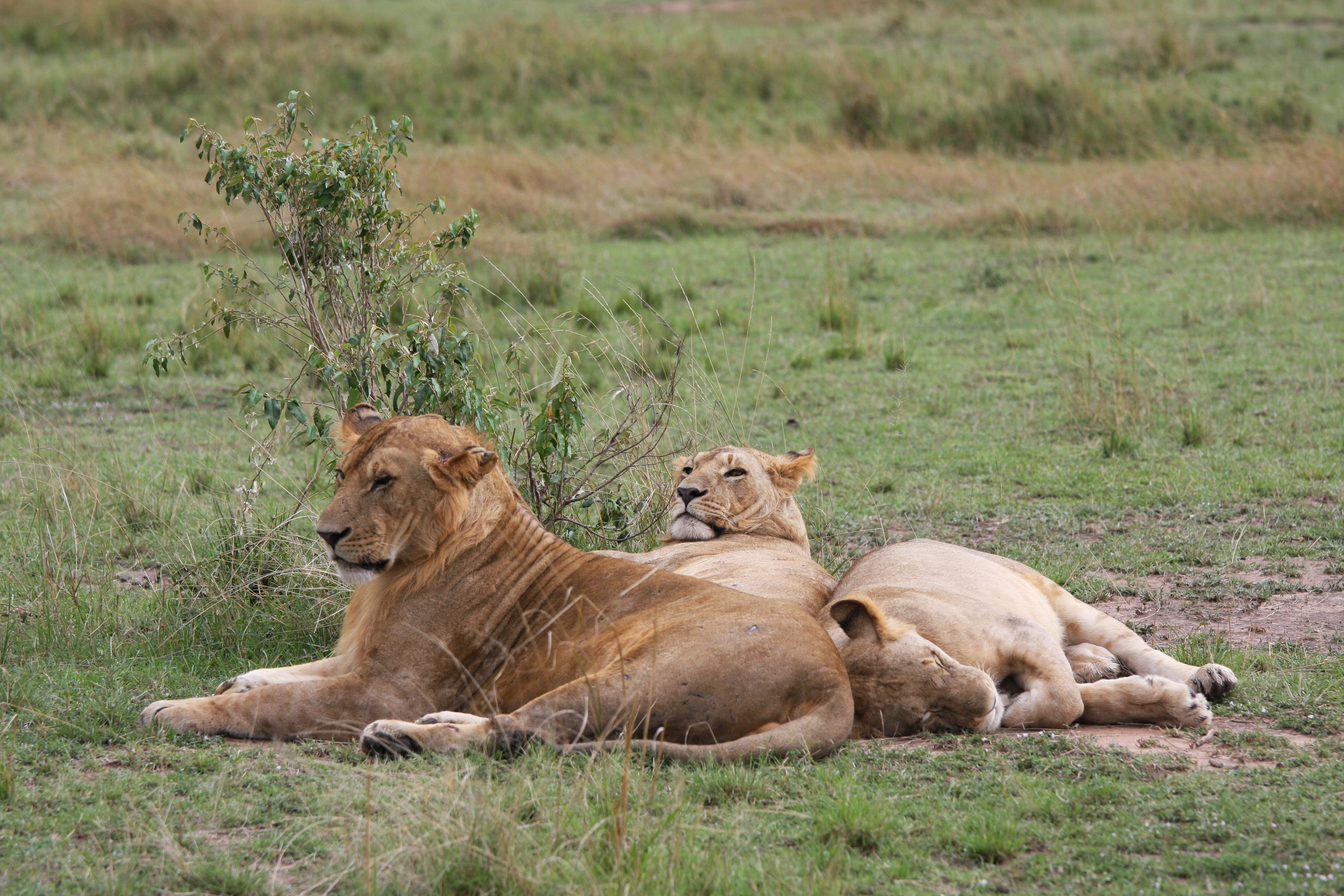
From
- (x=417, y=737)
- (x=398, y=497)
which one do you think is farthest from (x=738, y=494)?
(x=417, y=737)

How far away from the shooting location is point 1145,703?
472 cm

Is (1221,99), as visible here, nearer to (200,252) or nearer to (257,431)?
(200,252)

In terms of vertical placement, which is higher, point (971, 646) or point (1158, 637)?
point (971, 646)

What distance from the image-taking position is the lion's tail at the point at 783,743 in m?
4.04

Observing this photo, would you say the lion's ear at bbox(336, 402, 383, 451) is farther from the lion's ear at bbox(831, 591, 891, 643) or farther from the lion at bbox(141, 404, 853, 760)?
the lion's ear at bbox(831, 591, 891, 643)

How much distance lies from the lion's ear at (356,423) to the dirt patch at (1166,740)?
2115mm

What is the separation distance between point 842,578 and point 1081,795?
1694mm

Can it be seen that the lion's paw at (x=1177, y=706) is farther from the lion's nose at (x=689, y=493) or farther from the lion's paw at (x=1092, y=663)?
the lion's nose at (x=689, y=493)

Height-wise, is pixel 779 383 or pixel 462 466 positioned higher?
pixel 462 466

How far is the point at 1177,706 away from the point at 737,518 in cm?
204

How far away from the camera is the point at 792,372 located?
35.5 ft

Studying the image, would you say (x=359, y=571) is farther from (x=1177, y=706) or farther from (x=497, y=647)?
(x=1177, y=706)

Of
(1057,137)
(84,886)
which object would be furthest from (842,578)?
(1057,137)

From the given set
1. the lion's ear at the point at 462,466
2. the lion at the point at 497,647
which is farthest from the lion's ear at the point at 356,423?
the lion's ear at the point at 462,466
